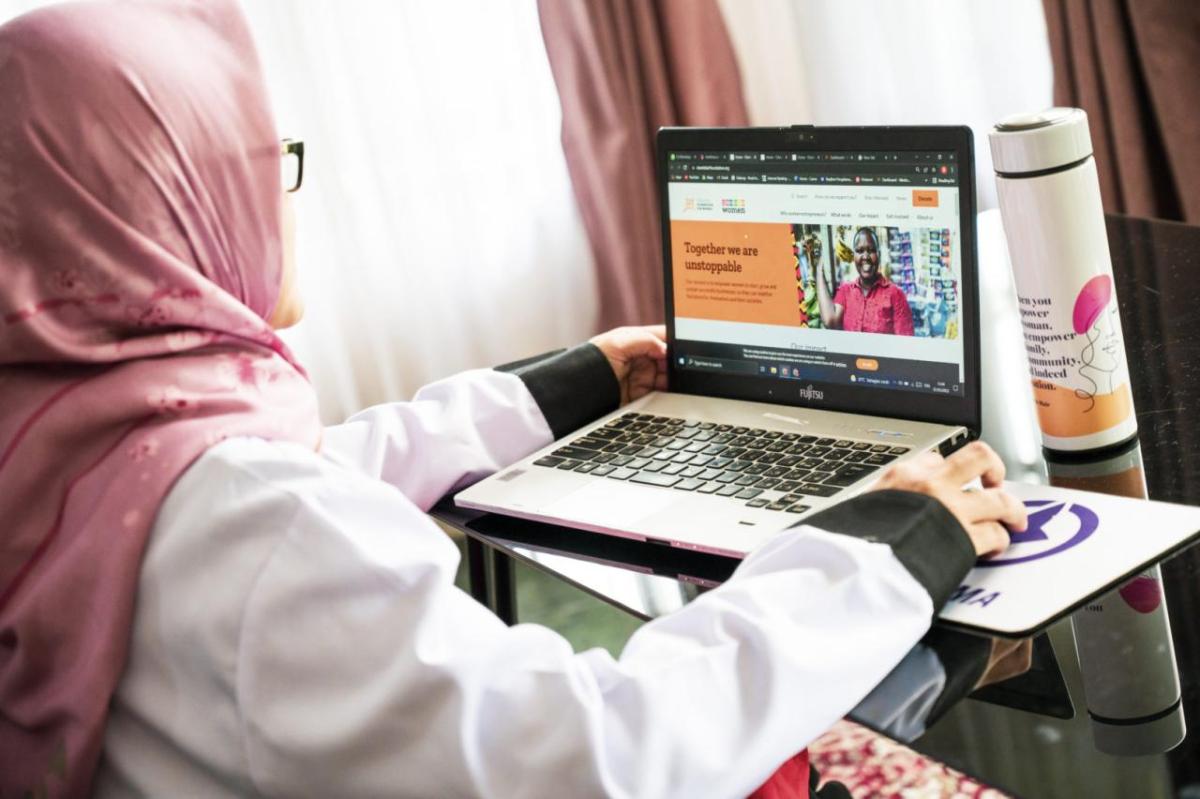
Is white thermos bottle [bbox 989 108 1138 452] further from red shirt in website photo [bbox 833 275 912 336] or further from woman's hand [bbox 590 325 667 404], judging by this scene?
woman's hand [bbox 590 325 667 404]

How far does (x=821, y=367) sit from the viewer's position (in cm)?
134

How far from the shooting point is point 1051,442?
1132 millimetres

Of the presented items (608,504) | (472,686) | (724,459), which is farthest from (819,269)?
(472,686)

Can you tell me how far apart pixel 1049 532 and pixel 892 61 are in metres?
2.16

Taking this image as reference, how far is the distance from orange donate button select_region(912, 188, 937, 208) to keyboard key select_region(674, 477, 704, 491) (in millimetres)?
303

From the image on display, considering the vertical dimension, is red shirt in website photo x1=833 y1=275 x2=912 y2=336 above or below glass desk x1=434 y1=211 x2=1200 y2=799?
above

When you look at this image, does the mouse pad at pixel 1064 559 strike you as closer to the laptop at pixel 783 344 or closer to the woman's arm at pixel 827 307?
the laptop at pixel 783 344

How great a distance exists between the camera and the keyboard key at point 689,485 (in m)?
1.21

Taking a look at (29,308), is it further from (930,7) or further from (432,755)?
(930,7)

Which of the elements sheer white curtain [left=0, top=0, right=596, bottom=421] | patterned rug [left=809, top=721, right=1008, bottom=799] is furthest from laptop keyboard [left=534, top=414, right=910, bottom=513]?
sheer white curtain [left=0, top=0, right=596, bottom=421]

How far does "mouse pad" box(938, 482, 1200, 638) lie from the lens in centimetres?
90

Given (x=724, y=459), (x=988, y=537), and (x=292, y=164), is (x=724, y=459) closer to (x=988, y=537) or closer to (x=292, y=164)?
(x=988, y=537)

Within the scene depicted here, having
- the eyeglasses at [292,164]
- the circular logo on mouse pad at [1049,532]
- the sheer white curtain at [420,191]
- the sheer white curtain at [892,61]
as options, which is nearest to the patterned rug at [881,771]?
the circular logo on mouse pad at [1049,532]

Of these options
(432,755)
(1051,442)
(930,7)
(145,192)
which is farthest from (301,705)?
(930,7)
